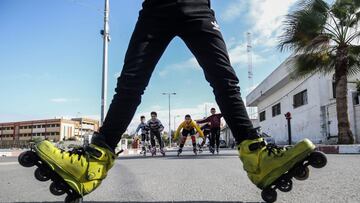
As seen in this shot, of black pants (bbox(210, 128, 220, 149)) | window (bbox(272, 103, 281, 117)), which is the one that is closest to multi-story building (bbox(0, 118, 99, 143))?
window (bbox(272, 103, 281, 117))

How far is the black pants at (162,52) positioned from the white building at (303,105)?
16.0 m

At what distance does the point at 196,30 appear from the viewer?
228cm

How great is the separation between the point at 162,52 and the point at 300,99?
106ft

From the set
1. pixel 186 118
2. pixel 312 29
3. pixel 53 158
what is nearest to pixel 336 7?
pixel 312 29

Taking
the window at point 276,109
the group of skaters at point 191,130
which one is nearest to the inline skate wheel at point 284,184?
the group of skaters at point 191,130

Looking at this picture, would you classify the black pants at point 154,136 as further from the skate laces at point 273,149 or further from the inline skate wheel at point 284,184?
the inline skate wheel at point 284,184

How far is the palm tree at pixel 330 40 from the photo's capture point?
1516cm

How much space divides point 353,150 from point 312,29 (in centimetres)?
561

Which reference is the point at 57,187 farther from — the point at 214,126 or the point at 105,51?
the point at 105,51

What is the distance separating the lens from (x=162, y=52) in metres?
2.37

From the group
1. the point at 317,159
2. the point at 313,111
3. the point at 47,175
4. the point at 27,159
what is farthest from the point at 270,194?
the point at 313,111

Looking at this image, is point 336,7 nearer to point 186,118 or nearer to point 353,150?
point 353,150

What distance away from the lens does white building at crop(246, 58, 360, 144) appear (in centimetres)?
2419

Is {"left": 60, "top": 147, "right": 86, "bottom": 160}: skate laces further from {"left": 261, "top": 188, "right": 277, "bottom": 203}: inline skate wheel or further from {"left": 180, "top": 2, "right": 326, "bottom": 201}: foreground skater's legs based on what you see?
{"left": 261, "top": 188, "right": 277, "bottom": 203}: inline skate wheel
